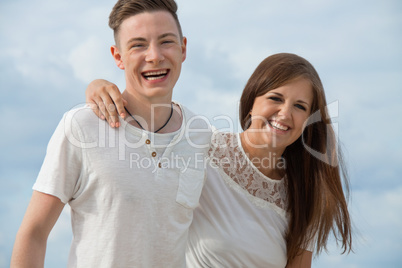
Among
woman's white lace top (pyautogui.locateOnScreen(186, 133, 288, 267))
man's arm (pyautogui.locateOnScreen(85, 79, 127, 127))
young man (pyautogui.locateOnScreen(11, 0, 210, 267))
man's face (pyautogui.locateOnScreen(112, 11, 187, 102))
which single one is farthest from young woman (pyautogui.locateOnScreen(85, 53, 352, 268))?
man's arm (pyautogui.locateOnScreen(85, 79, 127, 127))

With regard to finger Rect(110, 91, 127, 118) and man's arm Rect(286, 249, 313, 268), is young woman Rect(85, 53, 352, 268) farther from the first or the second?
finger Rect(110, 91, 127, 118)

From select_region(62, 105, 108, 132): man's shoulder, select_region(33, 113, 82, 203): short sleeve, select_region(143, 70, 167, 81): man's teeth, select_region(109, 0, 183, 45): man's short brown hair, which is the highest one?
select_region(109, 0, 183, 45): man's short brown hair

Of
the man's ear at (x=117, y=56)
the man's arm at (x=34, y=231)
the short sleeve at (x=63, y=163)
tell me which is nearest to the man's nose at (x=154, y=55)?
the man's ear at (x=117, y=56)

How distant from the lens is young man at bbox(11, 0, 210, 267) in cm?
258

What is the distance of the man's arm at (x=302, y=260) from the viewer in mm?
3752

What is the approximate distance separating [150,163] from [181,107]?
0.56 m

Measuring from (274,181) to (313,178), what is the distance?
1.14 ft

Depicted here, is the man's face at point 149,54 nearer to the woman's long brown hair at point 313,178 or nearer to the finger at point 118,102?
the finger at point 118,102

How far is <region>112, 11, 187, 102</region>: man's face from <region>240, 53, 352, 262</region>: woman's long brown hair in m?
0.95

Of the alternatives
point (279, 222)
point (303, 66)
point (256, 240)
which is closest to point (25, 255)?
point (256, 240)

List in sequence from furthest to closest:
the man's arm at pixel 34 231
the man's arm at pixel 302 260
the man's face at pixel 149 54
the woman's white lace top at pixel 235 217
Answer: the man's arm at pixel 302 260, the woman's white lace top at pixel 235 217, the man's face at pixel 149 54, the man's arm at pixel 34 231

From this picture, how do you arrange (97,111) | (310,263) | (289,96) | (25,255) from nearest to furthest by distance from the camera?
1. (25,255)
2. (97,111)
3. (289,96)
4. (310,263)

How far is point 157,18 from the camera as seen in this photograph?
2.81 metres

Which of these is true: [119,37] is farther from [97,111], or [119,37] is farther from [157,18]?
[97,111]
